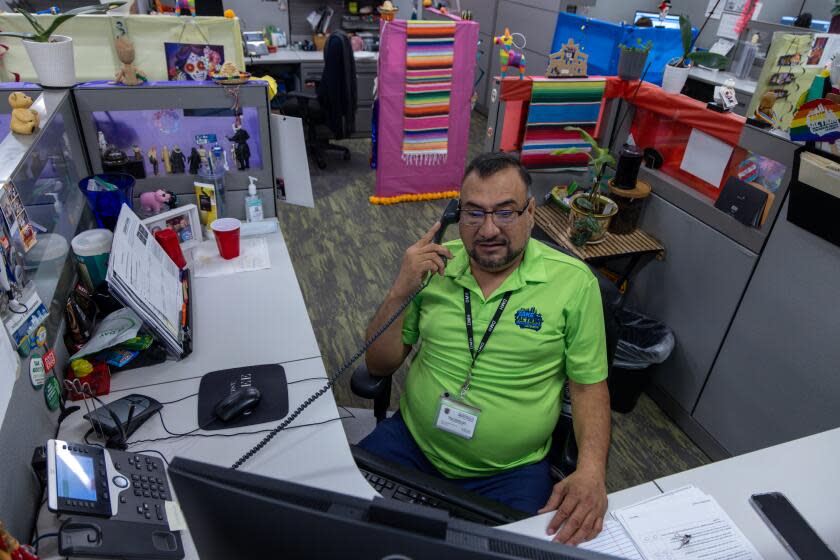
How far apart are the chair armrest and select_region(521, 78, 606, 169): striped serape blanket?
133 centimetres

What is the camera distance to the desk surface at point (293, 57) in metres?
4.52

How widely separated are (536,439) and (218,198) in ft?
4.57

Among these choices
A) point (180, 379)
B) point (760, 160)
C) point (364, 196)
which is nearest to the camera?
point (180, 379)

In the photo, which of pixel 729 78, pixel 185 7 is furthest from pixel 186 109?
pixel 729 78

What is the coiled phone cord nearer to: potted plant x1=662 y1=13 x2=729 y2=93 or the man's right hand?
the man's right hand

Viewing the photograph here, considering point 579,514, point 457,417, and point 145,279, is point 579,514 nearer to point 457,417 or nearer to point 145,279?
point 457,417

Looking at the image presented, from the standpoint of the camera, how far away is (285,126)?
1.97 metres

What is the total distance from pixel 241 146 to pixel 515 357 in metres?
1.28

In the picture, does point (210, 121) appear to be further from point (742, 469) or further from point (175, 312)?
point (742, 469)

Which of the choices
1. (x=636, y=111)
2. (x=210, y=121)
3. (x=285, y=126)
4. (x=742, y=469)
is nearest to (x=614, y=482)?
(x=742, y=469)

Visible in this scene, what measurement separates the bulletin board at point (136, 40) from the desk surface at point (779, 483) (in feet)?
8.42

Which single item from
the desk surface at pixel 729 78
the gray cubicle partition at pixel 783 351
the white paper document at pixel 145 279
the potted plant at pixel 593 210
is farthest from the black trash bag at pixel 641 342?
the desk surface at pixel 729 78

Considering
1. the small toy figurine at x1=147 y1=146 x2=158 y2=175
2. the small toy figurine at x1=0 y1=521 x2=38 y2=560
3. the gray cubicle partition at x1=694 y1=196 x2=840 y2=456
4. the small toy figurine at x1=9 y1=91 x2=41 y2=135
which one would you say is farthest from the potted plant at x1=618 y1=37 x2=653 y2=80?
the small toy figurine at x1=0 y1=521 x2=38 y2=560

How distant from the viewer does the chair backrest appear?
388 centimetres
